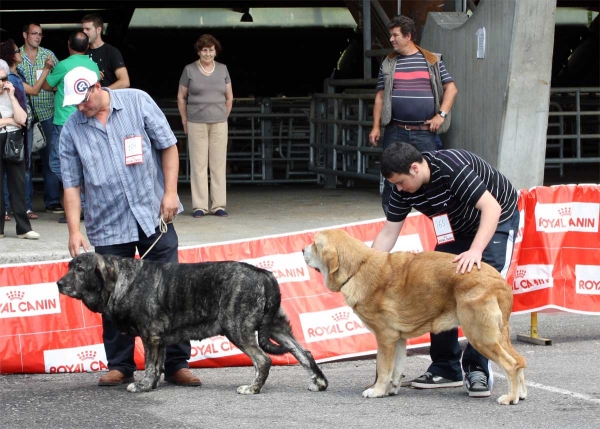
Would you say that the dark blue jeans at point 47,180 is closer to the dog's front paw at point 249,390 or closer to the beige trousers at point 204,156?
the beige trousers at point 204,156

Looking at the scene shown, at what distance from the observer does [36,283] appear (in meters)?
7.15

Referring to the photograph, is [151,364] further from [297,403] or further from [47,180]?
[47,180]

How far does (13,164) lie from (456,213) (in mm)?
5101

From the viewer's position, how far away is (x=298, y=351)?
636 centimetres

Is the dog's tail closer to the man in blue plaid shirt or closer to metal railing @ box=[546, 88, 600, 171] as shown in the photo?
the man in blue plaid shirt

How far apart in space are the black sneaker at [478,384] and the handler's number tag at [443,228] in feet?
2.51

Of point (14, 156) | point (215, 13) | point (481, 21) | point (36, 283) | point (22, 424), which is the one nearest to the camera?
point (22, 424)

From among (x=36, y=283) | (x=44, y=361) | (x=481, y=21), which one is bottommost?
(x=44, y=361)

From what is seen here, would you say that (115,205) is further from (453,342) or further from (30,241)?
(30,241)

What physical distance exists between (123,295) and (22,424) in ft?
3.28

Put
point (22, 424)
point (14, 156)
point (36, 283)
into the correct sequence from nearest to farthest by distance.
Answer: point (22, 424), point (36, 283), point (14, 156)

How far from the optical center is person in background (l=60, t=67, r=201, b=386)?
6.44 m

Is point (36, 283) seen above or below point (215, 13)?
below

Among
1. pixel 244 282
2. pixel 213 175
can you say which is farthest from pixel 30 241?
pixel 244 282
